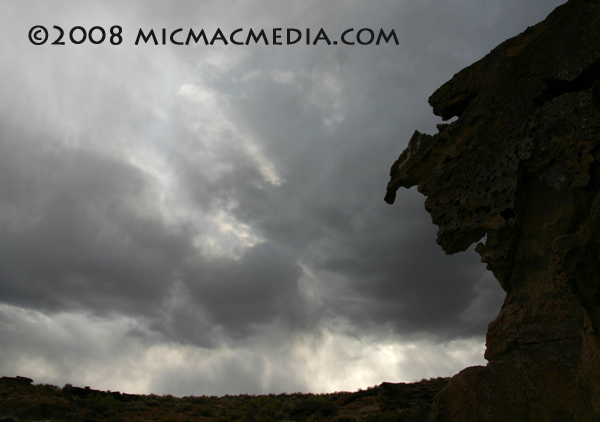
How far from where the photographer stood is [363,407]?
44.7 feet

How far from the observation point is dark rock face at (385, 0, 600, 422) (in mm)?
4664

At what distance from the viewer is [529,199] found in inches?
223

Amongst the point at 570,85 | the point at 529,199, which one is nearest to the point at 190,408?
the point at 529,199

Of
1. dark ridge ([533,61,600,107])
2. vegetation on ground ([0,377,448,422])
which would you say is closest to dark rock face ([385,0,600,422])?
dark ridge ([533,61,600,107])

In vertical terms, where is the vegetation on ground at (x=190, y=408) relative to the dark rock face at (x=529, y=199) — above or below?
below

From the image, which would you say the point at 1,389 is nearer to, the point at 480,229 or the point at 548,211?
the point at 480,229

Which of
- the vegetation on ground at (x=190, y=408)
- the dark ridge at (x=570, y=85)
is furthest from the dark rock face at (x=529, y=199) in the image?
the vegetation on ground at (x=190, y=408)

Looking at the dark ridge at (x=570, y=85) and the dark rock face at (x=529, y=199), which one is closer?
the dark rock face at (x=529, y=199)

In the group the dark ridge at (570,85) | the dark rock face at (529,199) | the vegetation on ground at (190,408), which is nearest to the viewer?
the dark rock face at (529,199)

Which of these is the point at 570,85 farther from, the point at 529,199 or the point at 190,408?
the point at 190,408

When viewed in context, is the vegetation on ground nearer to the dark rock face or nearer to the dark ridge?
the dark rock face

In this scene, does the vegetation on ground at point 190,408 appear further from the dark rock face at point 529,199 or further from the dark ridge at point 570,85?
the dark ridge at point 570,85

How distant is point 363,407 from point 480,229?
10.2 meters

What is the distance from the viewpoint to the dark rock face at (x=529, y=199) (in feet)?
15.3
